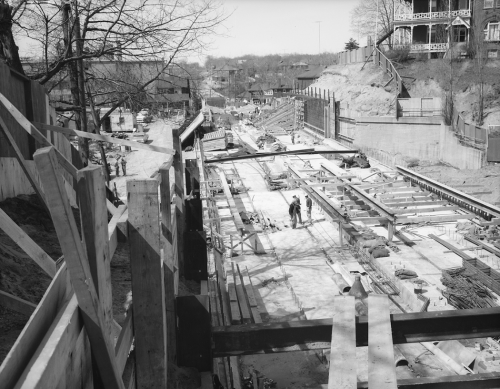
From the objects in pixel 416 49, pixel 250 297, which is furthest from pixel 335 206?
pixel 416 49

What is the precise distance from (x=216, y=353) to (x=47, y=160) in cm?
196

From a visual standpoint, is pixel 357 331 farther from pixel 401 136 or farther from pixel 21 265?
pixel 401 136

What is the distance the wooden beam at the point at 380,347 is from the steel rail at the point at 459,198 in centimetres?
1661

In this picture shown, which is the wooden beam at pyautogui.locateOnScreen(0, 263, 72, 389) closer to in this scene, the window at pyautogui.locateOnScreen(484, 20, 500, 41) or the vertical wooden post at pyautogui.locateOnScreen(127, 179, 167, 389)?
the vertical wooden post at pyautogui.locateOnScreen(127, 179, 167, 389)

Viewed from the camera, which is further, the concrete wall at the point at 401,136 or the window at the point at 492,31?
the window at the point at 492,31

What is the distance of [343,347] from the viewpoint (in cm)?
309

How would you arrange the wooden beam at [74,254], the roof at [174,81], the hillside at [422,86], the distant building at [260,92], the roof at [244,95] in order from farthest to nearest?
the roof at [244,95], the distant building at [260,92], the hillside at [422,86], the roof at [174,81], the wooden beam at [74,254]

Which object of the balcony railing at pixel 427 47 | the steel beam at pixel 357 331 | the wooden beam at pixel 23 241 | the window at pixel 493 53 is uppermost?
the balcony railing at pixel 427 47

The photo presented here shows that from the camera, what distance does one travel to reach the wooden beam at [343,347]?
106 inches

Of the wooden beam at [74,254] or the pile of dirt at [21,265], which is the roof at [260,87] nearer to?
the pile of dirt at [21,265]

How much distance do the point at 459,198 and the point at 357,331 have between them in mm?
19331

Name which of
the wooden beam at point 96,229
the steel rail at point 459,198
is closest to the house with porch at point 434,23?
the steel rail at point 459,198

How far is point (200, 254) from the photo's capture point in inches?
232

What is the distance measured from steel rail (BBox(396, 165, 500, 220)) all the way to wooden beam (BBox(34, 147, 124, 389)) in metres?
18.4
